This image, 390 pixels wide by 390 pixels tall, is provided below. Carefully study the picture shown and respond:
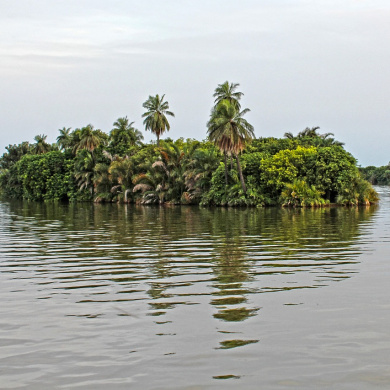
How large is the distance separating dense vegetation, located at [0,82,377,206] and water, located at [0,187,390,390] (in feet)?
126

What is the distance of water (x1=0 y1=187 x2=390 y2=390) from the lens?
6.14 metres

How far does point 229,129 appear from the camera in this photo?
175 ft

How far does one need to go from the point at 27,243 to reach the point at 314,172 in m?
41.2

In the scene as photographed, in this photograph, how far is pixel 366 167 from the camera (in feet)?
654

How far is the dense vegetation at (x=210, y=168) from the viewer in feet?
180

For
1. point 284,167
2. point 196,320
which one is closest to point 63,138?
point 284,167

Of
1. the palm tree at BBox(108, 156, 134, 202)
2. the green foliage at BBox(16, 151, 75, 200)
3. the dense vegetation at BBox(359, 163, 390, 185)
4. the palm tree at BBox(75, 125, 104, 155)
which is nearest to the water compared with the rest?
the palm tree at BBox(108, 156, 134, 202)

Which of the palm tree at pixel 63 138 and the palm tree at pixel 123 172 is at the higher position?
the palm tree at pixel 63 138

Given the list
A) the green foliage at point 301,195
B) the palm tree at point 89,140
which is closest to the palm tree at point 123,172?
the palm tree at point 89,140

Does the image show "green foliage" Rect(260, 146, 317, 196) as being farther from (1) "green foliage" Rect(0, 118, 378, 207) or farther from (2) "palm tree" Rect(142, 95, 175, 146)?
(2) "palm tree" Rect(142, 95, 175, 146)

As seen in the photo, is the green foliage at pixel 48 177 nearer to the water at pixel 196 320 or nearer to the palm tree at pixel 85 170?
the palm tree at pixel 85 170

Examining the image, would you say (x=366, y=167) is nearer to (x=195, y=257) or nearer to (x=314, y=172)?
(x=314, y=172)

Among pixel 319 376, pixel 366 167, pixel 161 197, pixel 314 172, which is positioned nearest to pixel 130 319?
pixel 319 376

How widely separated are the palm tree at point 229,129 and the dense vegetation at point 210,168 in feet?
0.32
